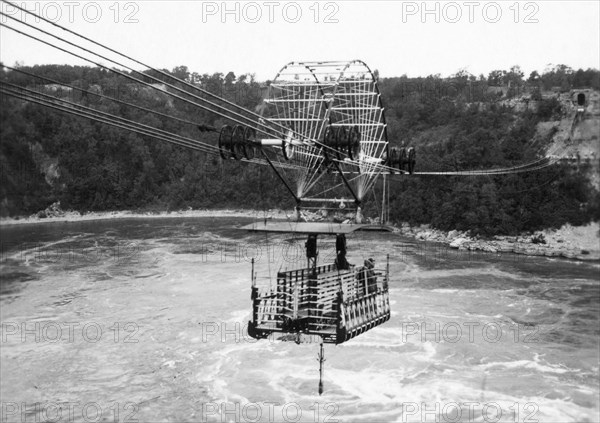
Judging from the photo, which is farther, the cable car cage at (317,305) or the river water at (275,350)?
the river water at (275,350)

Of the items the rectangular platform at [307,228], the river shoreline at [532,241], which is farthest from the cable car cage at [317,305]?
the river shoreline at [532,241]

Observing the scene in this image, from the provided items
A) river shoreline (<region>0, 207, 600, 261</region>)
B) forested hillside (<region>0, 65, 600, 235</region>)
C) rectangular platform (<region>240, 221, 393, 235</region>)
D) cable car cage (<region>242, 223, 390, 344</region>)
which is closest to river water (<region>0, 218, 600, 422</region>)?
rectangular platform (<region>240, 221, 393, 235</region>)

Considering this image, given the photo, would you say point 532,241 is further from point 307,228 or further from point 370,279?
point 307,228

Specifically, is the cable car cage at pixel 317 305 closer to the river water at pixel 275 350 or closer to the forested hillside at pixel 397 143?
the river water at pixel 275 350

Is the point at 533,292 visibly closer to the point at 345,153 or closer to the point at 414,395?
the point at 414,395

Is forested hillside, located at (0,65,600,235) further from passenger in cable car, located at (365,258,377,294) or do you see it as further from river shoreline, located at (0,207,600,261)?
passenger in cable car, located at (365,258,377,294)

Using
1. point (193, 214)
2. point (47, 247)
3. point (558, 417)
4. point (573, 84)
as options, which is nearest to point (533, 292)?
point (558, 417)

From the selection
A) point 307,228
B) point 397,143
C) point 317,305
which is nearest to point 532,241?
point 397,143
